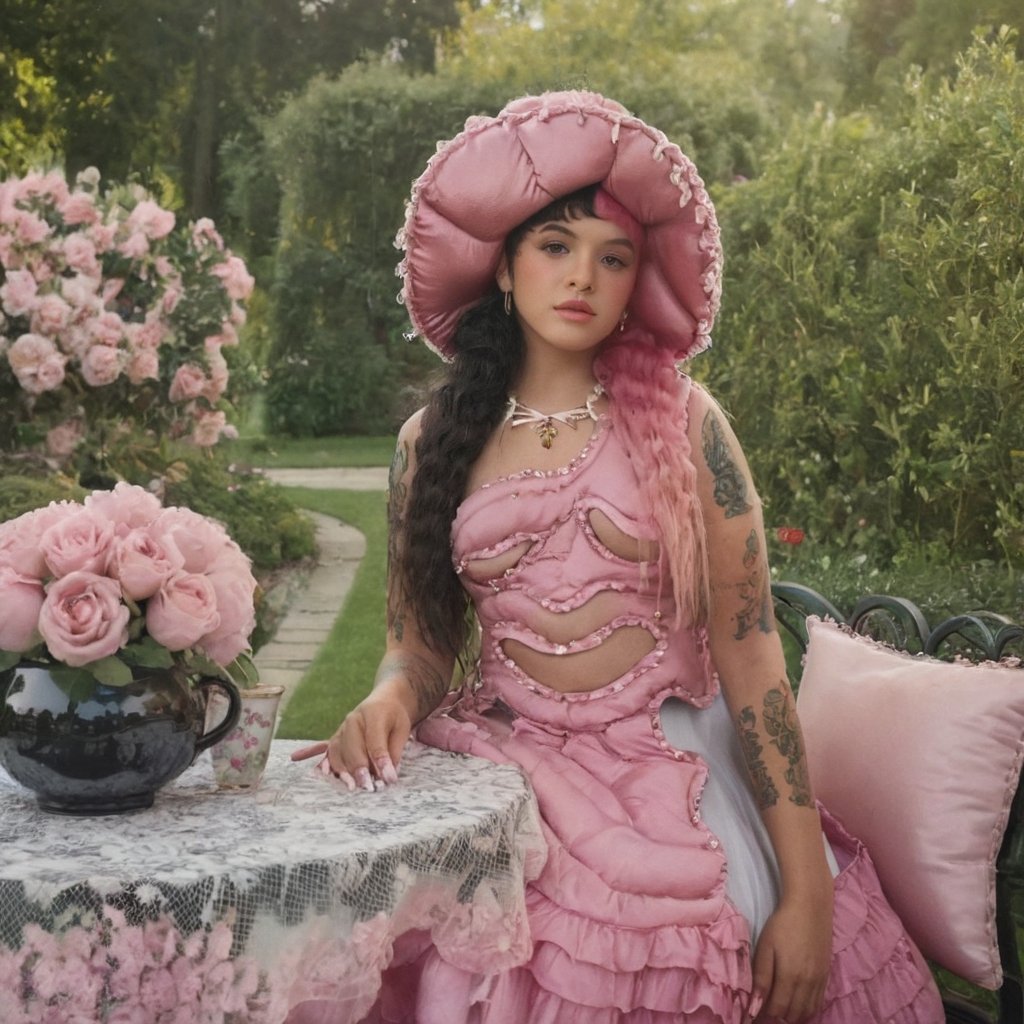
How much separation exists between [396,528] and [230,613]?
0.61m

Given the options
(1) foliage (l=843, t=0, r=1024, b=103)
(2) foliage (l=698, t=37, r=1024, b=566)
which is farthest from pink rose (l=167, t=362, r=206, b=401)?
(1) foliage (l=843, t=0, r=1024, b=103)

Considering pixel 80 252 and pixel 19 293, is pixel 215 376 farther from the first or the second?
pixel 19 293

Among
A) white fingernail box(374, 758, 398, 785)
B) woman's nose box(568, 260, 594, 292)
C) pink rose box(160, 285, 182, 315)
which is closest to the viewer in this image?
white fingernail box(374, 758, 398, 785)

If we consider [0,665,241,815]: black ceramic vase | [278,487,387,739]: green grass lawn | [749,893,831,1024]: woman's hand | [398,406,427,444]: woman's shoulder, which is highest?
[398,406,427,444]: woman's shoulder

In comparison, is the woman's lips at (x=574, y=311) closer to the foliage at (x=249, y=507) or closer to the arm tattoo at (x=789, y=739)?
the arm tattoo at (x=789, y=739)

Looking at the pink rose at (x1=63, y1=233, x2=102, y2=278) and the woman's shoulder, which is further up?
the pink rose at (x1=63, y1=233, x2=102, y2=278)

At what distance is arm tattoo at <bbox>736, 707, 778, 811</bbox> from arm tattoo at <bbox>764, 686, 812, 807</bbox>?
0.02 m

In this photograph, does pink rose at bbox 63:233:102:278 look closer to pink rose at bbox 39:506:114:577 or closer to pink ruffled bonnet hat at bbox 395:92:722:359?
pink ruffled bonnet hat at bbox 395:92:722:359

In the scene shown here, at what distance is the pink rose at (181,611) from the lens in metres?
1.75

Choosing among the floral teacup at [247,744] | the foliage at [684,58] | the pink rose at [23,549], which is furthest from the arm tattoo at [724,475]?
the foliage at [684,58]

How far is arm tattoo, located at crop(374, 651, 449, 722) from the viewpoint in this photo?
227 cm

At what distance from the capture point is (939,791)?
2.24 m

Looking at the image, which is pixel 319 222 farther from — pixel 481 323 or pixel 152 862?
pixel 152 862

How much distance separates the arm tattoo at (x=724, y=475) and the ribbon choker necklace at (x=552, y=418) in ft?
0.61
